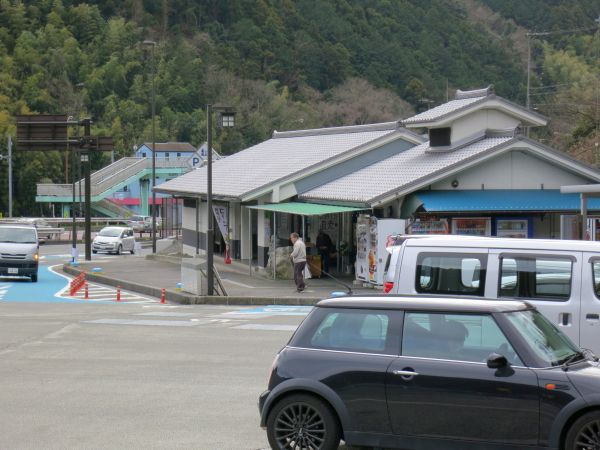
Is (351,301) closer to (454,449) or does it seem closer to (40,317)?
(454,449)

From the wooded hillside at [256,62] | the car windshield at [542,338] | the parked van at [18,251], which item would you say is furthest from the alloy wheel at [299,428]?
the wooded hillside at [256,62]

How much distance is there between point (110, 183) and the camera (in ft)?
288

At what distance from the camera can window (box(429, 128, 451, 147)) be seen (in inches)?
1292

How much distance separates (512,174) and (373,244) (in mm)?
5095

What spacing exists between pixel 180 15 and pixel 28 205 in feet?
170

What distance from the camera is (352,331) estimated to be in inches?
358

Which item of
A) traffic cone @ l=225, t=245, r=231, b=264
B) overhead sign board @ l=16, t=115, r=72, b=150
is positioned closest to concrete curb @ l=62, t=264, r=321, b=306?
traffic cone @ l=225, t=245, r=231, b=264

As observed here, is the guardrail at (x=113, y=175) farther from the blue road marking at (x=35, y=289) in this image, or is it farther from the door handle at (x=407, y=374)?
the door handle at (x=407, y=374)

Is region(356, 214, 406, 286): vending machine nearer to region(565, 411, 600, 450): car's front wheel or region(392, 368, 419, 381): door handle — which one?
region(392, 368, 419, 381): door handle

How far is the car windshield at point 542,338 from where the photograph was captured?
857 cm

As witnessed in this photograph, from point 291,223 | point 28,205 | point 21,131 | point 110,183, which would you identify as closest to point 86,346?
point 291,223

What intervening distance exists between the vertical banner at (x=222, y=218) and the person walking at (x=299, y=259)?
39.7ft

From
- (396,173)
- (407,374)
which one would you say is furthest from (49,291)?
(407,374)

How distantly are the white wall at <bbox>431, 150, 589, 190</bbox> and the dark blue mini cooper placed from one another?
22.2 metres
